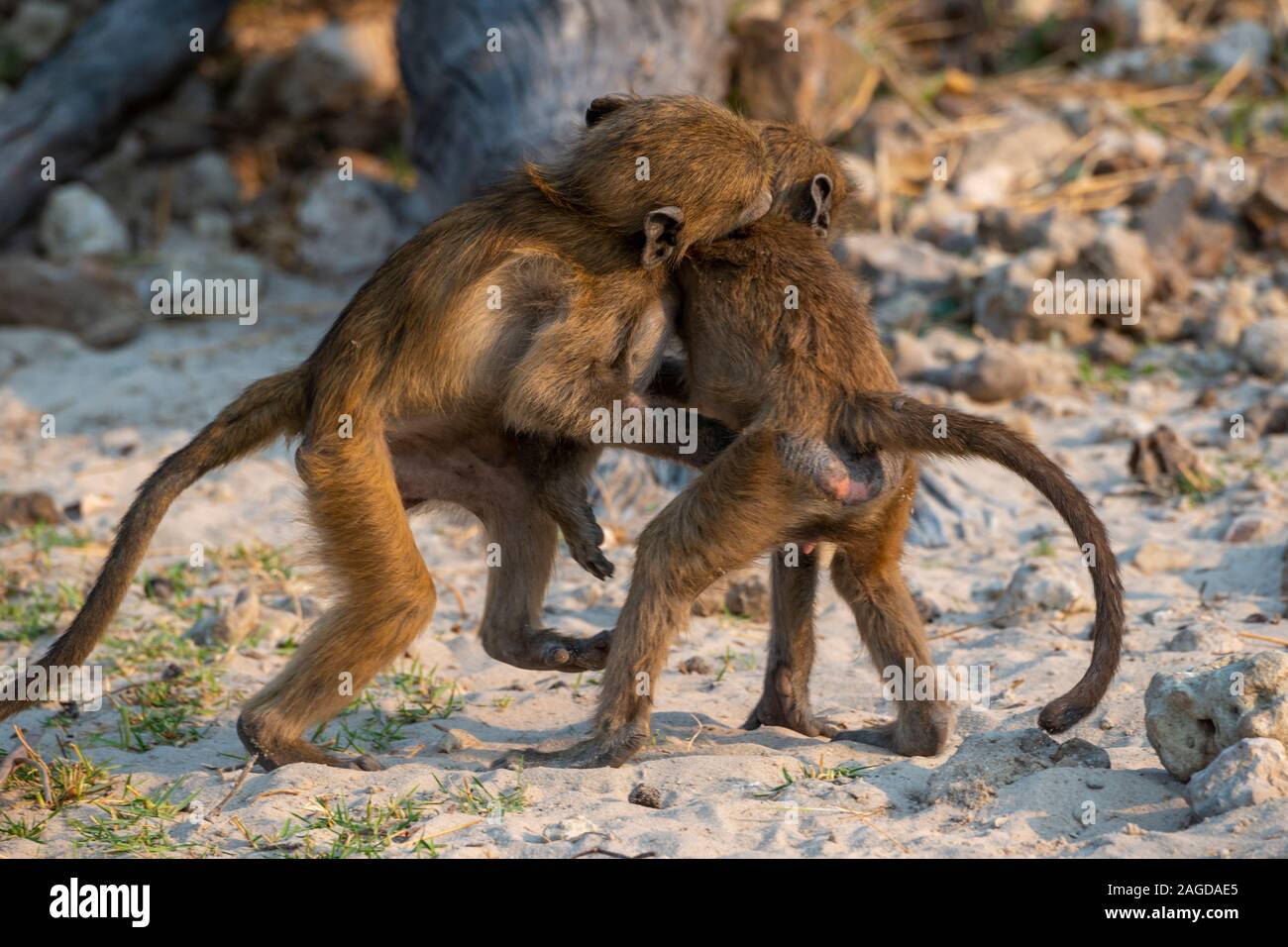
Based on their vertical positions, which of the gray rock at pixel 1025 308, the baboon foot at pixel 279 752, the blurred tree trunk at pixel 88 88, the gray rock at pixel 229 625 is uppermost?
the blurred tree trunk at pixel 88 88

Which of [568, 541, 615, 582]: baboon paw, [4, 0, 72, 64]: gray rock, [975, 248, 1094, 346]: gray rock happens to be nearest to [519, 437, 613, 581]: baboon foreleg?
[568, 541, 615, 582]: baboon paw

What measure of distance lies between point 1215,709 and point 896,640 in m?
0.94

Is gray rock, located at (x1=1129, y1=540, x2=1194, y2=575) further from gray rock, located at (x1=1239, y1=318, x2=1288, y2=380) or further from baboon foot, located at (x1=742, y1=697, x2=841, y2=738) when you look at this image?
gray rock, located at (x1=1239, y1=318, x2=1288, y2=380)

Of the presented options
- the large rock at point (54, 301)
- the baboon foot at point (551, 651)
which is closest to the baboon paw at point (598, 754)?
the baboon foot at point (551, 651)

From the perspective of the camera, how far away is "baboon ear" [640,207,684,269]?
170 inches

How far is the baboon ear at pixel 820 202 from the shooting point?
15.4 feet

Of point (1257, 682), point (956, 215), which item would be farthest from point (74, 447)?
point (1257, 682)

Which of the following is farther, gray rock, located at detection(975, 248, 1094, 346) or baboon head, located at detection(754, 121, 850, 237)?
gray rock, located at detection(975, 248, 1094, 346)

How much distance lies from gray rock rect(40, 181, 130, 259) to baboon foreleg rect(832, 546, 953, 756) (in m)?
6.79

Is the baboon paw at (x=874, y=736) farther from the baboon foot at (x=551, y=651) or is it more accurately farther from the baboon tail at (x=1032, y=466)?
the baboon foot at (x=551, y=651)

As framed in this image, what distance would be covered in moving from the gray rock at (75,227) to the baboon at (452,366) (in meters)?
5.70

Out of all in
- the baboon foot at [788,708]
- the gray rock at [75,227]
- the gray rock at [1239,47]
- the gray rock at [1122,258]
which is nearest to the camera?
the baboon foot at [788,708]

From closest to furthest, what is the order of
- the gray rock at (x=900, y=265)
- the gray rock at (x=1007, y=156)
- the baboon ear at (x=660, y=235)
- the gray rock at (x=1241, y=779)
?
the gray rock at (x=1241, y=779) < the baboon ear at (x=660, y=235) < the gray rock at (x=900, y=265) < the gray rock at (x=1007, y=156)

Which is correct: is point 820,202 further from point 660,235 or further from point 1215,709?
point 1215,709
